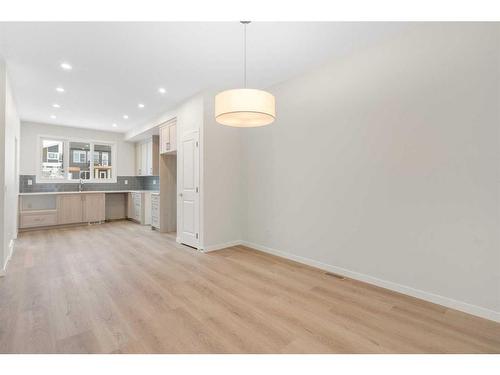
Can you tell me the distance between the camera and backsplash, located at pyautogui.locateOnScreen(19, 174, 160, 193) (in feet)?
21.3

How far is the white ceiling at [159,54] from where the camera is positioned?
2.62m

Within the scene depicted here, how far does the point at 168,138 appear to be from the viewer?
5.48 metres

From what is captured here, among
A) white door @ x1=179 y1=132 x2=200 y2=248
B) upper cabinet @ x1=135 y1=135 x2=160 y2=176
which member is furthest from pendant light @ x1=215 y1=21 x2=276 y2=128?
upper cabinet @ x1=135 y1=135 x2=160 y2=176

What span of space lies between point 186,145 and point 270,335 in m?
3.69

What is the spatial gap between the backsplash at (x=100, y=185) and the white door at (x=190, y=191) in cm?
294

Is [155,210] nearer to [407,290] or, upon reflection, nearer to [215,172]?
[215,172]

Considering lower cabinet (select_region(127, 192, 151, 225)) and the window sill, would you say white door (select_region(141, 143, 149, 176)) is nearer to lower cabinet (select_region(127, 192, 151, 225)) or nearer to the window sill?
lower cabinet (select_region(127, 192, 151, 225))

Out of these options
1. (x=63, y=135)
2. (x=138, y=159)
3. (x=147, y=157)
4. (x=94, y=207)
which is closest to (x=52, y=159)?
(x=63, y=135)

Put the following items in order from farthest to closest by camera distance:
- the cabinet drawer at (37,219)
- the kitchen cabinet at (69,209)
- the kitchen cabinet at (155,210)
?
the kitchen cabinet at (69,209) < the kitchen cabinet at (155,210) < the cabinet drawer at (37,219)

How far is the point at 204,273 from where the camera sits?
330cm

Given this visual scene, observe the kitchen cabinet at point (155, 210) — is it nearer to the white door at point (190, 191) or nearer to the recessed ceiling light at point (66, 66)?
the white door at point (190, 191)

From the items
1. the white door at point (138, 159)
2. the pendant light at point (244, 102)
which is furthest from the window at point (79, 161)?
the pendant light at point (244, 102)
